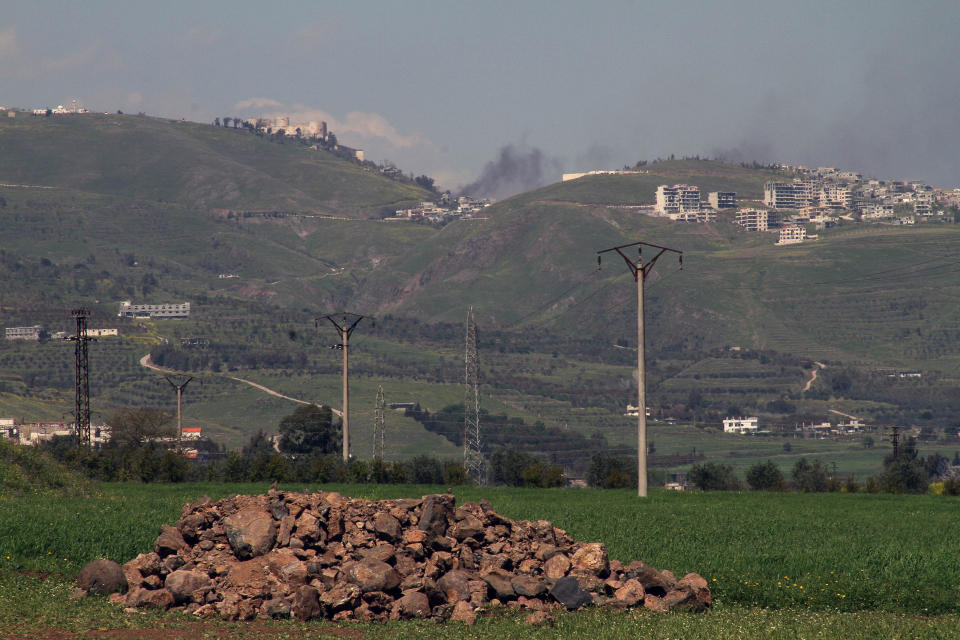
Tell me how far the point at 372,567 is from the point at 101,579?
7102 millimetres

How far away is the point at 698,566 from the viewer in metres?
33.2

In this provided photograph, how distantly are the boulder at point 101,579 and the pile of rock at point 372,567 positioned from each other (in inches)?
11.2

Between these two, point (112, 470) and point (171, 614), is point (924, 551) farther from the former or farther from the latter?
point (112, 470)

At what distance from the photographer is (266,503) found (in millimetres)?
32156

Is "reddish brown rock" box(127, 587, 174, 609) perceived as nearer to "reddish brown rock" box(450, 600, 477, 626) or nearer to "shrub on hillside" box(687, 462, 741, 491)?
"reddish brown rock" box(450, 600, 477, 626)

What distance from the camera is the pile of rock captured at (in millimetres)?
28016

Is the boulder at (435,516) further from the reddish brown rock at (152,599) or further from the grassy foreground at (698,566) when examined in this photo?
the reddish brown rock at (152,599)

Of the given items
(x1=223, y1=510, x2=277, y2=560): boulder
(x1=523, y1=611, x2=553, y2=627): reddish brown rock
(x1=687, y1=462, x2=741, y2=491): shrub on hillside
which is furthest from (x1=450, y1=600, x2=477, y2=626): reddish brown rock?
(x1=687, y1=462, x2=741, y2=491): shrub on hillside

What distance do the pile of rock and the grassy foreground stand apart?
85 cm

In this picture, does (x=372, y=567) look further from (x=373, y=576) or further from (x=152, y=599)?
(x=152, y=599)

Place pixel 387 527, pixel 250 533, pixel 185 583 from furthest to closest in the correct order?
pixel 387 527 → pixel 250 533 → pixel 185 583

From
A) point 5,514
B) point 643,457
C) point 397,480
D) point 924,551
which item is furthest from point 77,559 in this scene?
point 397,480

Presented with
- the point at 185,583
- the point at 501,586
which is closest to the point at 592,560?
the point at 501,586

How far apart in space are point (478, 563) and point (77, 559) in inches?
481
